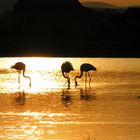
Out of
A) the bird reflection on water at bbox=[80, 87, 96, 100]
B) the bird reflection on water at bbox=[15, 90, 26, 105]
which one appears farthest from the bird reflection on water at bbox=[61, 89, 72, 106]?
the bird reflection on water at bbox=[15, 90, 26, 105]

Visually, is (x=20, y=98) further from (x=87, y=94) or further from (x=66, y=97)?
(x=87, y=94)

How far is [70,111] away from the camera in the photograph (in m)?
20.4

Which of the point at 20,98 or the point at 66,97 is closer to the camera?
the point at 66,97

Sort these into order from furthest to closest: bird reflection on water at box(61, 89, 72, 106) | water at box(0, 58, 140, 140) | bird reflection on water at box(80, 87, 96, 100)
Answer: bird reflection on water at box(80, 87, 96, 100) < bird reflection on water at box(61, 89, 72, 106) < water at box(0, 58, 140, 140)

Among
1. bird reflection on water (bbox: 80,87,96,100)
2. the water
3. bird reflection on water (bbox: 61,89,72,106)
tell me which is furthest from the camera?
bird reflection on water (bbox: 80,87,96,100)

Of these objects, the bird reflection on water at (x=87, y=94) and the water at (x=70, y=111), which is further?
the bird reflection on water at (x=87, y=94)

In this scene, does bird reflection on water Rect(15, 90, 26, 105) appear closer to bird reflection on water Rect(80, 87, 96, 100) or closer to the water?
the water

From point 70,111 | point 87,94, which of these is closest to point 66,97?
point 87,94

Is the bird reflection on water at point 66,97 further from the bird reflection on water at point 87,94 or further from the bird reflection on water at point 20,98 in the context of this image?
the bird reflection on water at point 20,98

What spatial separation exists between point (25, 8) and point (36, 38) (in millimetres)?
57774

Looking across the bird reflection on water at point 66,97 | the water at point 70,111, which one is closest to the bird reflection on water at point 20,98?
the water at point 70,111

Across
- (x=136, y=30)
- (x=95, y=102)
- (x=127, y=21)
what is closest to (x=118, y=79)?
(x=95, y=102)

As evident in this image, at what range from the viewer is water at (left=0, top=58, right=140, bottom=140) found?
648 inches

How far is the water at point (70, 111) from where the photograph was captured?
16.5 meters
